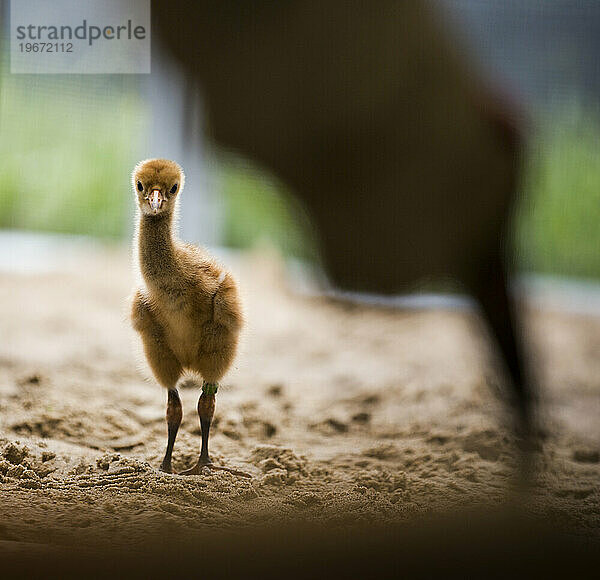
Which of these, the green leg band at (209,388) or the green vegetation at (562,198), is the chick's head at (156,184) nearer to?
the green leg band at (209,388)

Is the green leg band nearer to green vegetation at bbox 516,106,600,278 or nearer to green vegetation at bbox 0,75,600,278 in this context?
green vegetation at bbox 0,75,600,278

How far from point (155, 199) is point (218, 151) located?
0.22 meters

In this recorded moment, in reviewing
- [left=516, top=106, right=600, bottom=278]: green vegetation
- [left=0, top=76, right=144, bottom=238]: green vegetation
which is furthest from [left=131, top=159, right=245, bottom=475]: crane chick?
[left=516, top=106, right=600, bottom=278]: green vegetation

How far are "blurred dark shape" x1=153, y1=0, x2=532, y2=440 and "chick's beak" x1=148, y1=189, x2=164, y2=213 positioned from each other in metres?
0.21

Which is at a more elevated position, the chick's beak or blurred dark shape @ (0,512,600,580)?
the chick's beak

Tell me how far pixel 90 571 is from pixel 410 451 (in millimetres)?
628

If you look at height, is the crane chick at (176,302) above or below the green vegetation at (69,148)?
below

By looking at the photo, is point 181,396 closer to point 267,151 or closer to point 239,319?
point 239,319

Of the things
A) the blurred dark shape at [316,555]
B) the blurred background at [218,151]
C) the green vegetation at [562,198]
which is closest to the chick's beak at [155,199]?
the blurred background at [218,151]

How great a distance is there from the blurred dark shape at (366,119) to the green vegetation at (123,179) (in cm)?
5

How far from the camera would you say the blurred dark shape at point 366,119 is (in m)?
1.07

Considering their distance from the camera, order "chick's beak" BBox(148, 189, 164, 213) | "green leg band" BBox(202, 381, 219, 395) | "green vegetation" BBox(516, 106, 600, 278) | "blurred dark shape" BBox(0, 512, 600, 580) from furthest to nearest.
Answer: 1. "green vegetation" BBox(516, 106, 600, 278)
2. "green leg band" BBox(202, 381, 219, 395)
3. "chick's beak" BBox(148, 189, 164, 213)
4. "blurred dark shape" BBox(0, 512, 600, 580)

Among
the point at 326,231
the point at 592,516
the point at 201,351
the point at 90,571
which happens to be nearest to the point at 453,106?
the point at 326,231

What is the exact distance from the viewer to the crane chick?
98 cm
